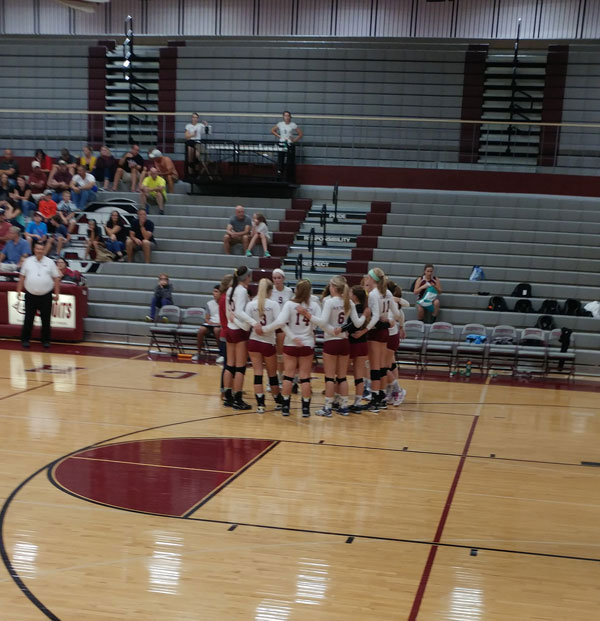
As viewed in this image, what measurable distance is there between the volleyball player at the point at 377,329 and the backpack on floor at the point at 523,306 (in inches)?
229

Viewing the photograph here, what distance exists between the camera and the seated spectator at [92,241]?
17.2 m

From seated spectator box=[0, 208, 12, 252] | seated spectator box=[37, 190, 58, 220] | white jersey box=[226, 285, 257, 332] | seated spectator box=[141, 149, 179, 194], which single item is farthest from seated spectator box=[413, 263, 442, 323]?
seated spectator box=[0, 208, 12, 252]

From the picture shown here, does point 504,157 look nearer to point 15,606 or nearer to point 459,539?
point 459,539

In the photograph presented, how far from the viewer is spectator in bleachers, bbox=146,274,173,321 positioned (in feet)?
50.1

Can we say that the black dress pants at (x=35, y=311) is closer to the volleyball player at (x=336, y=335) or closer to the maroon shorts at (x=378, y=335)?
the volleyball player at (x=336, y=335)

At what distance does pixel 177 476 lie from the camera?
737 cm

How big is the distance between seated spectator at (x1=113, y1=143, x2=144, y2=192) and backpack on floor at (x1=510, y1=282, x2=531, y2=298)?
9.63m

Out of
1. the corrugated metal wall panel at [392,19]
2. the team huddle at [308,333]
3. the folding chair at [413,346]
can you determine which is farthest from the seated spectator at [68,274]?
the corrugated metal wall panel at [392,19]

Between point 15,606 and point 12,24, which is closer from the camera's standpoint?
point 15,606

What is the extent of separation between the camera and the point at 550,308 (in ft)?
49.6

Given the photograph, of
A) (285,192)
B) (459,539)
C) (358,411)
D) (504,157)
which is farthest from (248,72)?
(459,539)

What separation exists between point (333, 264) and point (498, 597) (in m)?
12.5

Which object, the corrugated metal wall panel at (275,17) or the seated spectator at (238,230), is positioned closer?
the seated spectator at (238,230)

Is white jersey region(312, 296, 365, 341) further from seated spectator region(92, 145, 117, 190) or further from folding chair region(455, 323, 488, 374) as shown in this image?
seated spectator region(92, 145, 117, 190)
